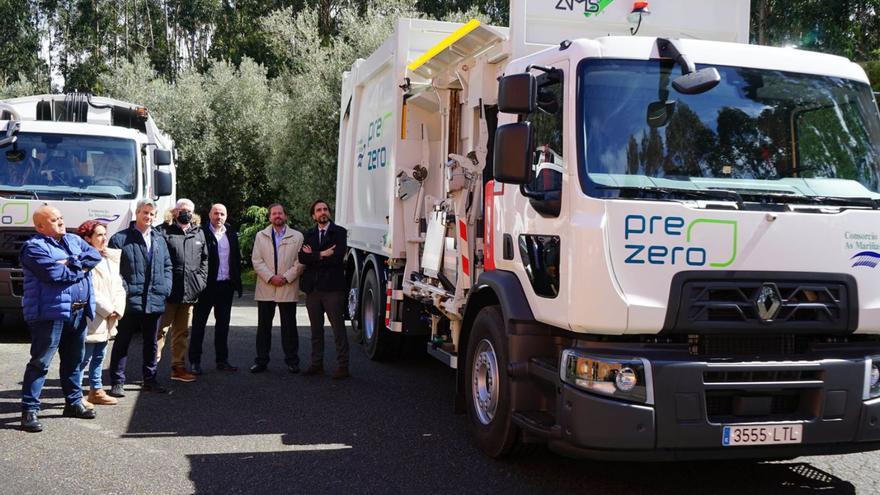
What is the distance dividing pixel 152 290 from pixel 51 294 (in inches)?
56.9

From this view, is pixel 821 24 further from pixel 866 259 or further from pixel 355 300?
pixel 866 259

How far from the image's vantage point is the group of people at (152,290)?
20.8ft

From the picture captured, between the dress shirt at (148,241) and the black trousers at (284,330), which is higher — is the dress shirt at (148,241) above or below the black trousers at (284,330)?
above

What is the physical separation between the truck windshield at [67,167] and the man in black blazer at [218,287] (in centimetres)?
252

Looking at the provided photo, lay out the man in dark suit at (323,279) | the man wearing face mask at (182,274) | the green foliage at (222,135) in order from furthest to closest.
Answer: the green foliage at (222,135) → the man in dark suit at (323,279) → the man wearing face mask at (182,274)

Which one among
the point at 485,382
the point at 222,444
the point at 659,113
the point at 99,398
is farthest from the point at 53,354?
the point at 659,113

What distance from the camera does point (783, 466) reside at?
18.6 feet

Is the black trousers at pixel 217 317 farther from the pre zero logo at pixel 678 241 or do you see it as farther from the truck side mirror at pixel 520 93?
the pre zero logo at pixel 678 241

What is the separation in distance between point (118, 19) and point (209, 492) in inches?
2097

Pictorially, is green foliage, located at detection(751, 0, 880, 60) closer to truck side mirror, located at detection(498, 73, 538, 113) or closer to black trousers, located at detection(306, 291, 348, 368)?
black trousers, located at detection(306, 291, 348, 368)

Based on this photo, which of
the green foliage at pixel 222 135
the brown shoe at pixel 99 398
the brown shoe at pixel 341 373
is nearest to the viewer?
the brown shoe at pixel 99 398

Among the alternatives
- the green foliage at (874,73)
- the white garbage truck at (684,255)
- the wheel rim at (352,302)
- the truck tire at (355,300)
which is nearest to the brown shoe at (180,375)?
the truck tire at (355,300)

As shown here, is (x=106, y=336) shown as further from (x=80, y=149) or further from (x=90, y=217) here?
(x=80, y=149)

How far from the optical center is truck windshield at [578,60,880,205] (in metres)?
4.70
